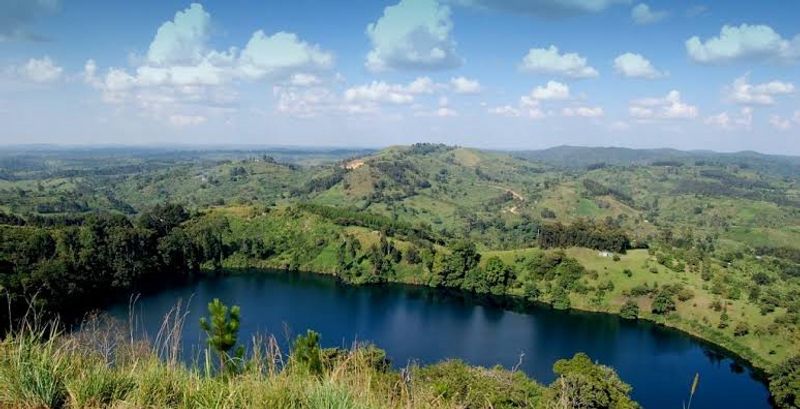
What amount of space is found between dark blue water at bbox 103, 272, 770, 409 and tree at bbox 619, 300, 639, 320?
1520 millimetres

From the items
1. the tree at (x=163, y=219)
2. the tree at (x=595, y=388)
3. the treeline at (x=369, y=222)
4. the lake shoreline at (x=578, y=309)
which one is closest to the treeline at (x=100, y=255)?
the tree at (x=163, y=219)

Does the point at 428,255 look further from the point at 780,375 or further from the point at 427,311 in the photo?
the point at 780,375

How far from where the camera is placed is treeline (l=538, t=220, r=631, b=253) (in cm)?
8394

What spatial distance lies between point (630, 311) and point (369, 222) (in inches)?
1949

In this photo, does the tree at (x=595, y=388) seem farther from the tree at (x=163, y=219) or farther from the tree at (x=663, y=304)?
the tree at (x=163, y=219)

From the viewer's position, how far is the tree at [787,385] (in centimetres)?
4292

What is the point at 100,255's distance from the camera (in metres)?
70.6

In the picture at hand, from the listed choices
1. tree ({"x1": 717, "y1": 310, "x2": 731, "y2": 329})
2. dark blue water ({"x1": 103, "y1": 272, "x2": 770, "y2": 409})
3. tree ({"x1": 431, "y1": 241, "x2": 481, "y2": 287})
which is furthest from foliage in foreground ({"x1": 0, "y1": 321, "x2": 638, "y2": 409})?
tree ({"x1": 431, "y1": 241, "x2": 481, "y2": 287})

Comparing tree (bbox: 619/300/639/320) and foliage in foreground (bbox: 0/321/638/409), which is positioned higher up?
foliage in foreground (bbox: 0/321/638/409)

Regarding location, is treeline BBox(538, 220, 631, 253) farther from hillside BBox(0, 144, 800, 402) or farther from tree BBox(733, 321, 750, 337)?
tree BBox(733, 321, 750, 337)

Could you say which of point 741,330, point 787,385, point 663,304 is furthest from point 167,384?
point 663,304

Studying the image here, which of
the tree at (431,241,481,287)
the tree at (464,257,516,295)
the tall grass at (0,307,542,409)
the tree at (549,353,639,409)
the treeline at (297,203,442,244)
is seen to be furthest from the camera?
the treeline at (297,203,442,244)

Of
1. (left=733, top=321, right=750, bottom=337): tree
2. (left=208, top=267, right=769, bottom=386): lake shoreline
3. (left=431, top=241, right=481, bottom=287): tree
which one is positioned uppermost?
(left=431, top=241, right=481, bottom=287): tree

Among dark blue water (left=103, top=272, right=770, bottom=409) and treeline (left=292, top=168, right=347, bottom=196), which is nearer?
dark blue water (left=103, top=272, right=770, bottom=409)
